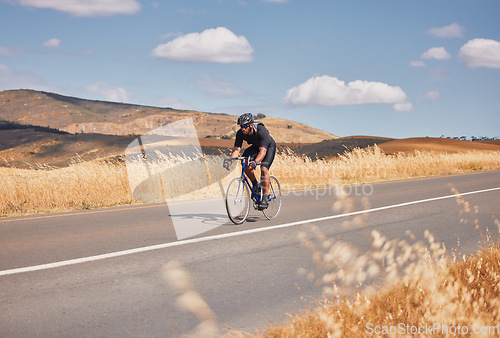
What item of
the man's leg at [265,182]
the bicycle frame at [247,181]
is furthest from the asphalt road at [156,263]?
the man's leg at [265,182]

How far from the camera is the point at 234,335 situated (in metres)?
4.03

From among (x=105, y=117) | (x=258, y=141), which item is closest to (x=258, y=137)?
(x=258, y=141)

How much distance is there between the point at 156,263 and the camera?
20.8ft

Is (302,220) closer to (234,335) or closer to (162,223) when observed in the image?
(162,223)

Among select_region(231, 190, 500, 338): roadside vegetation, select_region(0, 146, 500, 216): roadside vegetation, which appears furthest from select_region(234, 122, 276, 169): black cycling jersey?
select_region(0, 146, 500, 216): roadside vegetation

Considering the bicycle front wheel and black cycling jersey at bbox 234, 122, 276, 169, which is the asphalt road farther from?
black cycling jersey at bbox 234, 122, 276, 169

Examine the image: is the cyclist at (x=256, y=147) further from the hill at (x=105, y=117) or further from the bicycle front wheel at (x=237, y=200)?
the hill at (x=105, y=117)

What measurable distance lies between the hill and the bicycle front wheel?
110 meters

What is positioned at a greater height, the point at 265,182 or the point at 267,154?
the point at 267,154

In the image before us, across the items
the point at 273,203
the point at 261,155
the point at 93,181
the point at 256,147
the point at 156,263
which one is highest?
the point at 256,147

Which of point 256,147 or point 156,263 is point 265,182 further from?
point 156,263

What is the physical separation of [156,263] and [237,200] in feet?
10.3

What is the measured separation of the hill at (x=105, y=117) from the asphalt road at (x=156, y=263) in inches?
4328

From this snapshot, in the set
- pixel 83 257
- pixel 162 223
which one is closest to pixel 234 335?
pixel 83 257
